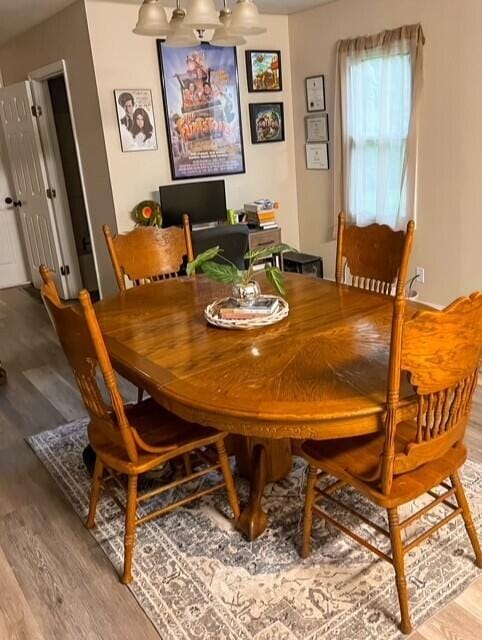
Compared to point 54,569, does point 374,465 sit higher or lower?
higher

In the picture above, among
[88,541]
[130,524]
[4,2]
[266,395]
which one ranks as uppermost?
[4,2]

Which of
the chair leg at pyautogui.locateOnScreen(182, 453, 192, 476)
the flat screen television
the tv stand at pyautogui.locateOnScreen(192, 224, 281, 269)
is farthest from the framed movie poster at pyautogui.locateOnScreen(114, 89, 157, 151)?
the chair leg at pyautogui.locateOnScreen(182, 453, 192, 476)


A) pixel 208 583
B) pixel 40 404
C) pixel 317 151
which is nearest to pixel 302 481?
pixel 208 583

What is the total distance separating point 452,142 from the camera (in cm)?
392

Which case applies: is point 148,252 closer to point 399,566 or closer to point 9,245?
point 399,566

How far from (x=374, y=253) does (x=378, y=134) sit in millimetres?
2100

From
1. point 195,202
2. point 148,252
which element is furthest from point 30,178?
point 148,252

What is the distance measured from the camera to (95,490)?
222 cm

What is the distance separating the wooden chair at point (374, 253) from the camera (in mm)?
2535

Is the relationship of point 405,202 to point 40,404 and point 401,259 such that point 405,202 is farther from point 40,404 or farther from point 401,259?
point 40,404

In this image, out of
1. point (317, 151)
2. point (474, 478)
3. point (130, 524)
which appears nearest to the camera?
point (130, 524)

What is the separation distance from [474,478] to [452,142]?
8.10ft

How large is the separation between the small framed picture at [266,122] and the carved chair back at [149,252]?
Result: 92.9 inches

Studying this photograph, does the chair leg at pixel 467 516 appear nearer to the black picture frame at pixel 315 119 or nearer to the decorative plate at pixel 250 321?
the decorative plate at pixel 250 321
